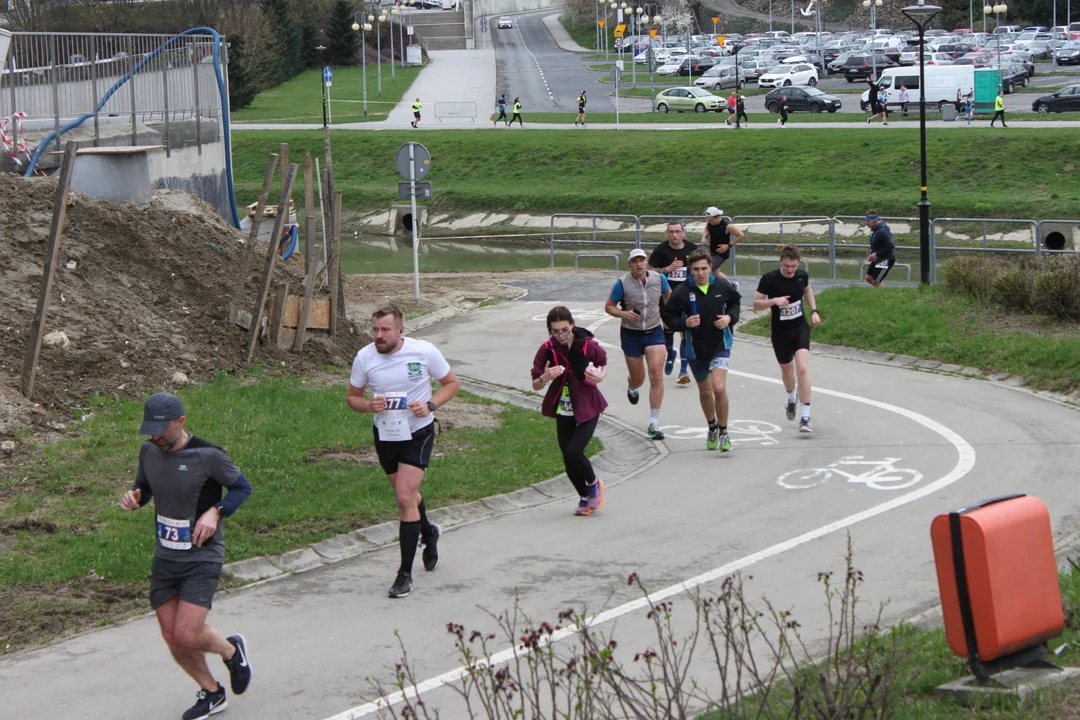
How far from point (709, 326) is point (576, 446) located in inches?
119

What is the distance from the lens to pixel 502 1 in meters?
145

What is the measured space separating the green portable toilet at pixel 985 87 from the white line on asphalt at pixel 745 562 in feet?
153

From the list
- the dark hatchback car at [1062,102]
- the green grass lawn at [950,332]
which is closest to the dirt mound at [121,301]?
the green grass lawn at [950,332]

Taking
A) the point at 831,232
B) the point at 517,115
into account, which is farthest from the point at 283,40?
the point at 831,232

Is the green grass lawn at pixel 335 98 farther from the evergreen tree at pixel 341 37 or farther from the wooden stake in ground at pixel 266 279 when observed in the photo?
the wooden stake in ground at pixel 266 279

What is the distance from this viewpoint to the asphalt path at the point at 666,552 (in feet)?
24.9

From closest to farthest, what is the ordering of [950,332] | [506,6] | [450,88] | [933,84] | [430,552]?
[430,552], [950,332], [933,84], [450,88], [506,6]

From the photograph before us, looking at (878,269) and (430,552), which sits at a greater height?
(878,269)

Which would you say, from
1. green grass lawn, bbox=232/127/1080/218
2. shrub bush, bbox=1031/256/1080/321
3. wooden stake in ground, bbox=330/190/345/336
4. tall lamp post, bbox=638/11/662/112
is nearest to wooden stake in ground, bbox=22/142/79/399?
wooden stake in ground, bbox=330/190/345/336

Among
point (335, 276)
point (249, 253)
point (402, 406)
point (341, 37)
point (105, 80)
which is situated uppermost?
point (341, 37)

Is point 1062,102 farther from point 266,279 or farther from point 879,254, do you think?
point 266,279

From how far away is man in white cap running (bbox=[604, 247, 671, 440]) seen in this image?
14070 millimetres

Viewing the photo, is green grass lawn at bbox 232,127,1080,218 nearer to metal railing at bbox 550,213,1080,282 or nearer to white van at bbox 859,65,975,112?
metal railing at bbox 550,213,1080,282

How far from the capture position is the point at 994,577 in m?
6.05
